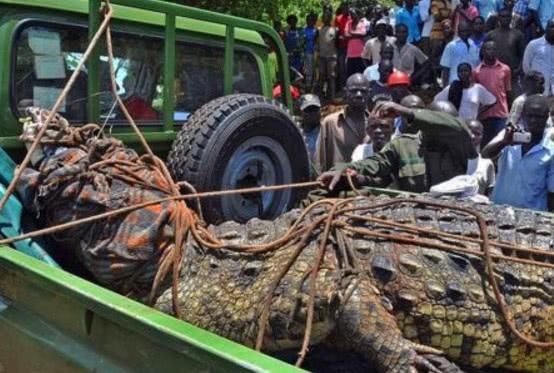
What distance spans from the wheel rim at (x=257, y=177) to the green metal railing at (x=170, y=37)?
0.43 meters

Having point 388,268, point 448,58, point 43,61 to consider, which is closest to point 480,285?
point 388,268

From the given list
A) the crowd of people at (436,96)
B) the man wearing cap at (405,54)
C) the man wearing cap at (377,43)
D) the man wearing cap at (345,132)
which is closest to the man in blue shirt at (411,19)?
the crowd of people at (436,96)

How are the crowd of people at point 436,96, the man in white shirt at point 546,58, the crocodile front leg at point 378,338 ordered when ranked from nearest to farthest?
the crocodile front leg at point 378,338 → the crowd of people at point 436,96 → the man in white shirt at point 546,58

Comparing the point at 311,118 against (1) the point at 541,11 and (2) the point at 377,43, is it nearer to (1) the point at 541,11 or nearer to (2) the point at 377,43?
(2) the point at 377,43

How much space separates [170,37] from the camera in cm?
371

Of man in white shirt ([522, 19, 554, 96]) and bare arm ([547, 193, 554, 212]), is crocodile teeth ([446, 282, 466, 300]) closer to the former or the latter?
bare arm ([547, 193, 554, 212])

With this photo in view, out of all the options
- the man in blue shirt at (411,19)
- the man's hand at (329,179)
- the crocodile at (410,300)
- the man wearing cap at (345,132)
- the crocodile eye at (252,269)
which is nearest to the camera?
the crocodile at (410,300)

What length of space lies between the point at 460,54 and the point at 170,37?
6.15 meters

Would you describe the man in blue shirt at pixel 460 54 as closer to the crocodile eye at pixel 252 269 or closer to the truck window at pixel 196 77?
the truck window at pixel 196 77

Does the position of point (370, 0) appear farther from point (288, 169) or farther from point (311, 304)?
point (311, 304)

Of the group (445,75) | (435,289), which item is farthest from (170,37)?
(445,75)

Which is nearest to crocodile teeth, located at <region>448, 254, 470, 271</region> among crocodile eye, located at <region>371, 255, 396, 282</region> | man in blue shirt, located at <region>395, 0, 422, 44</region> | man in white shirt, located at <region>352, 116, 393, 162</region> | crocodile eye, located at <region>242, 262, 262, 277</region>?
crocodile eye, located at <region>371, 255, 396, 282</region>

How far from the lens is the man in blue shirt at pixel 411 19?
1092cm

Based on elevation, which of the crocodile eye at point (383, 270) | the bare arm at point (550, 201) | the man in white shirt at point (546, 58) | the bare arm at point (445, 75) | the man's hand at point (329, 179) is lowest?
the bare arm at point (550, 201)
